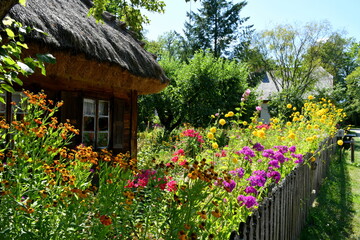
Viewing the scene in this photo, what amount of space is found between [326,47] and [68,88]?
2390 cm

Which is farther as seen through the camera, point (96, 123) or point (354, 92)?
point (354, 92)

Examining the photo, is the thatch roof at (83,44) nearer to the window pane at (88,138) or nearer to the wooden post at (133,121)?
the wooden post at (133,121)

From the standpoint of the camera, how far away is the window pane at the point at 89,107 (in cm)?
604

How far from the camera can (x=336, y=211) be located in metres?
5.11

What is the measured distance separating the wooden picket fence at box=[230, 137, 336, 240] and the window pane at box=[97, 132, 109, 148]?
157 inches

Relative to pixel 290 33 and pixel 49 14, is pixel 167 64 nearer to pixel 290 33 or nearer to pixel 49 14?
pixel 49 14

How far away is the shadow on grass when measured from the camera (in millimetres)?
4219

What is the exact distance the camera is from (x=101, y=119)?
6.49 m

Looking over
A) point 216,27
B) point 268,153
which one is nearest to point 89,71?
point 268,153

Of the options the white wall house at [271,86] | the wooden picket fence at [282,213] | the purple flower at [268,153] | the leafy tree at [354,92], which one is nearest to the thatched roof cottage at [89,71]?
the purple flower at [268,153]

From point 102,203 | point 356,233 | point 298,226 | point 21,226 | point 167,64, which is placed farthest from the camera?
point 167,64

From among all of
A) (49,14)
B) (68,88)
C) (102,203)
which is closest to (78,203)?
(102,203)

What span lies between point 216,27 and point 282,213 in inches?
977

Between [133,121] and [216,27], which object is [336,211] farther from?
[216,27]
